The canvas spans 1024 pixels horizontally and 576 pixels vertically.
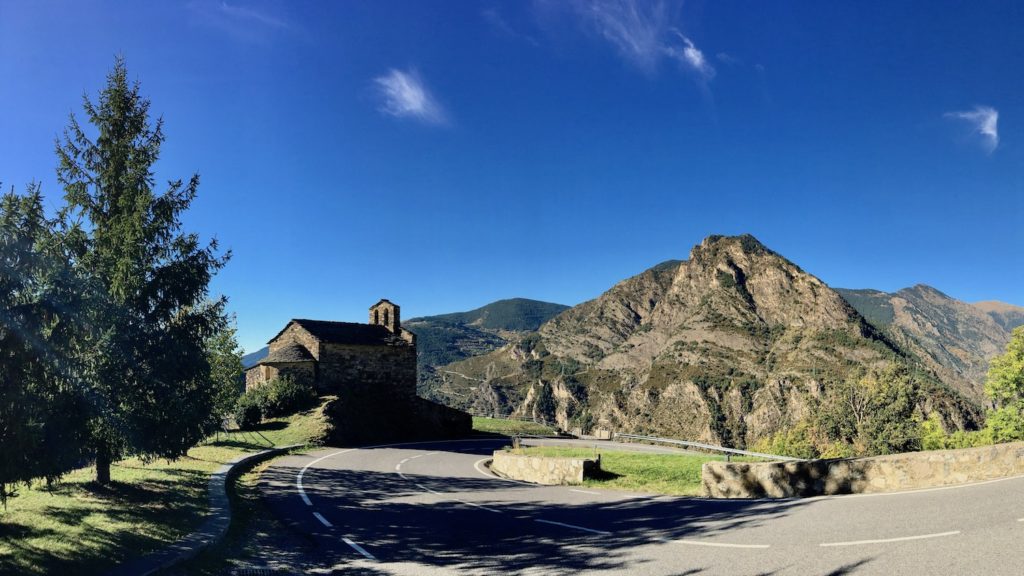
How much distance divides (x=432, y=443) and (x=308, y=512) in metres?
22.4

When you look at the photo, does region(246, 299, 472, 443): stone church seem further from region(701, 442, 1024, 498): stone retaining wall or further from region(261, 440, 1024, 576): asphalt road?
region(701, 442, 1024, 498): stone retaining wall

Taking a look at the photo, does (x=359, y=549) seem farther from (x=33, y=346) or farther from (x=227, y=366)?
(x=227, y=366)

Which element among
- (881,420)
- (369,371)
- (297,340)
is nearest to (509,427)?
(369,371)

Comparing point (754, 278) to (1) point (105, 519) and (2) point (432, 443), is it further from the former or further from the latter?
(1) point (105, 519)

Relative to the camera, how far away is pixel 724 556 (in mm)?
7070

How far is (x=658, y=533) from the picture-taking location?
8.90 m

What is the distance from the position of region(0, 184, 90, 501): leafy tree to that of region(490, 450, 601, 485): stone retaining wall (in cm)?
1250

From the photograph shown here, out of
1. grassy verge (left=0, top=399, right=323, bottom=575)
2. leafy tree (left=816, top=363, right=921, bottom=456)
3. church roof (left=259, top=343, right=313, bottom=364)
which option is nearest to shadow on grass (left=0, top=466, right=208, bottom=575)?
grassy verge (left=0, top=399, right=323, bottom=575)

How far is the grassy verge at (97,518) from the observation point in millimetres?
7430

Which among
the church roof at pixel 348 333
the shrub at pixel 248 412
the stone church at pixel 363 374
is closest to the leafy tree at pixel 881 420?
the stone church at pixel 363 374

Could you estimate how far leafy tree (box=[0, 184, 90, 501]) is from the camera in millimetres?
7621

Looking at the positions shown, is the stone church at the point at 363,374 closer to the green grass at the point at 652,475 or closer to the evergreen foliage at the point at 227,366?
the evergreen foliage at the point at 227,366

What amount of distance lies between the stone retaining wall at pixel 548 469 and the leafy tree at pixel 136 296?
10038mm

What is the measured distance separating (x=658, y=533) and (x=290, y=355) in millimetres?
37536
